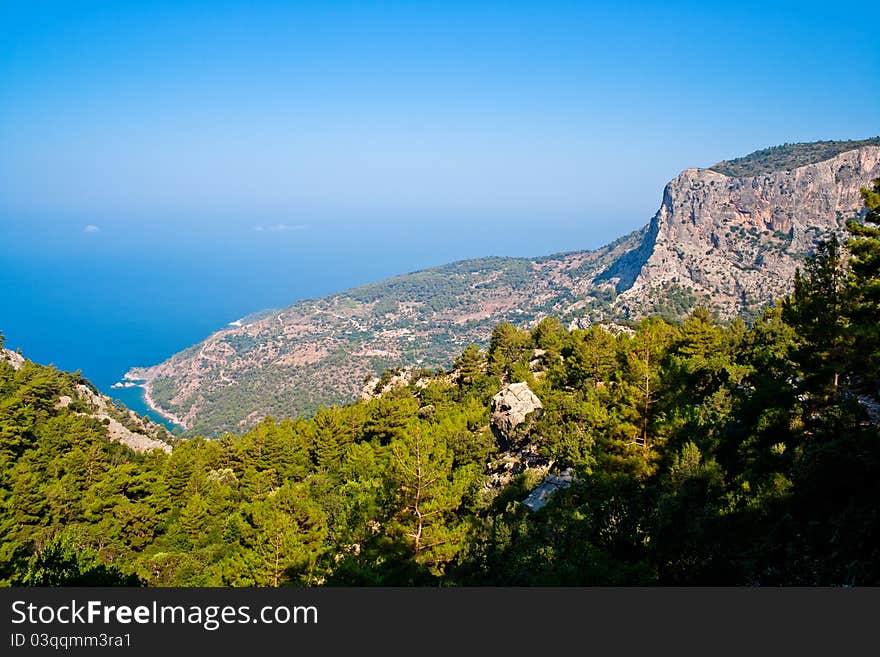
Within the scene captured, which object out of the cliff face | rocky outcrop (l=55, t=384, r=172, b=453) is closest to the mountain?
the cliff face

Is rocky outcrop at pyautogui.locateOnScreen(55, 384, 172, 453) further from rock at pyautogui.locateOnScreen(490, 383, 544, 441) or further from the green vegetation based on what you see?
the green vegetation

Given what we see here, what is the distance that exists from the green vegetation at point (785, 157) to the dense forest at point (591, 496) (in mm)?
162253

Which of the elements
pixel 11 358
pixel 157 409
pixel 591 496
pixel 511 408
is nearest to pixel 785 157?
pixel 511 408

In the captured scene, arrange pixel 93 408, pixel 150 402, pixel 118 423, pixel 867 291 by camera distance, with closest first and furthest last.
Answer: pixel 867 291, pixel 93 408, pixel 118 423, pixel 150 402

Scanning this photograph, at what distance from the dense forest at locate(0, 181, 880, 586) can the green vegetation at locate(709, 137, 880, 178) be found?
16225 centimetres

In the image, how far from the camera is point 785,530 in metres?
12.1

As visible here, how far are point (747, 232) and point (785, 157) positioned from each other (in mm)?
43124

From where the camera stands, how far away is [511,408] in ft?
104

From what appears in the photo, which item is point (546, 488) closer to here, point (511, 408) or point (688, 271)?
point (511, 408)

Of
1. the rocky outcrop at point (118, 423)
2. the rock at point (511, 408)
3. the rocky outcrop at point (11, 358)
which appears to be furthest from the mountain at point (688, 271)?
the rock at point (511, 408)

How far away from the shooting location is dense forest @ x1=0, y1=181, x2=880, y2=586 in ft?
39.2

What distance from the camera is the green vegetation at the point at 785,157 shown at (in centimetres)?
15412

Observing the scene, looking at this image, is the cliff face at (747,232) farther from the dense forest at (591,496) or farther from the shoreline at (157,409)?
the shoreline at (157,409)

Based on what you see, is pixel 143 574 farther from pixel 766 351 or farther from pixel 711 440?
pixel 766 351
